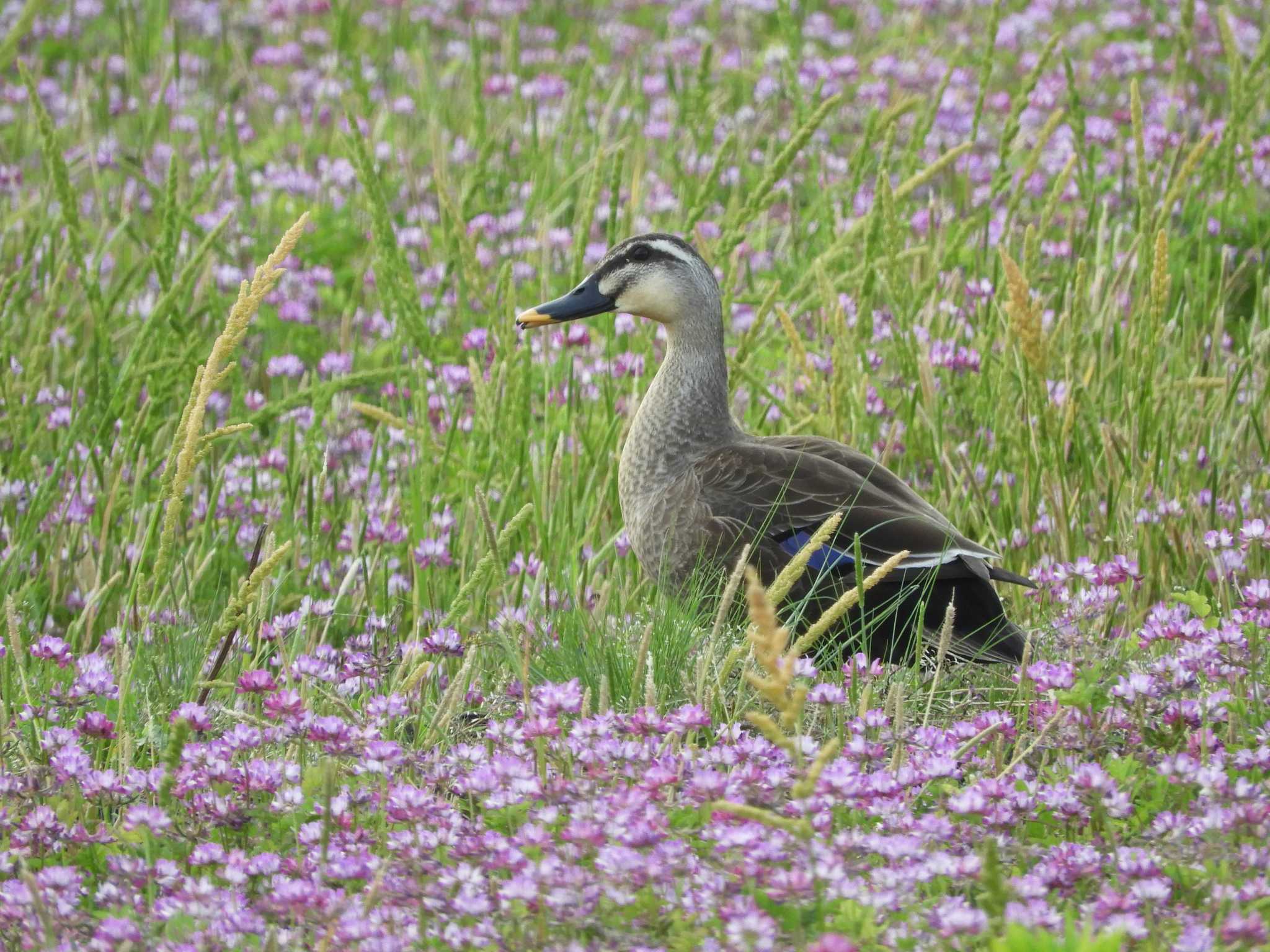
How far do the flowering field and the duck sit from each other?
0.16 metres

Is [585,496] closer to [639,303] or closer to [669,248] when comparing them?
[639,303]

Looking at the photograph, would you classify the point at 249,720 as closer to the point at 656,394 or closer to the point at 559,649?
the point at 559,649

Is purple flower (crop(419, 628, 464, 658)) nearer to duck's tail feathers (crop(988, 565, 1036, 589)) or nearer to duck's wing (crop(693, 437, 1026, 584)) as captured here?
duck's wing (crop(693, 437, 1026, 584))

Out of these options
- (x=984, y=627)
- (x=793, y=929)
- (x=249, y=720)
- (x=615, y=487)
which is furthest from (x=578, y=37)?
(x=793, y=929)

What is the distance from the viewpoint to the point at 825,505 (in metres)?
4.72

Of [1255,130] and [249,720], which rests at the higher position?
Result: [1255,130]

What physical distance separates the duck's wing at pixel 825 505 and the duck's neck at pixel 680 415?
0.13 m

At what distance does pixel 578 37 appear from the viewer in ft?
35.4

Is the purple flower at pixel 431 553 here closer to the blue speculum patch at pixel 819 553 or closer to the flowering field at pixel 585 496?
the flowering field at pixel 585 496

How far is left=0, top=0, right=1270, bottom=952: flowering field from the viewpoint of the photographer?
2895mm

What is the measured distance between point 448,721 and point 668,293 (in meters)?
2.08

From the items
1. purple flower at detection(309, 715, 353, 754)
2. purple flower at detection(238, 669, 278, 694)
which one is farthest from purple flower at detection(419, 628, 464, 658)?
purple flower at detection(309, 715, 353, 754)

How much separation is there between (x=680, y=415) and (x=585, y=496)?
37 cm

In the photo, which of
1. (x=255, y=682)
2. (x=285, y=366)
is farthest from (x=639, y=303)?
(x=255, y=682)
